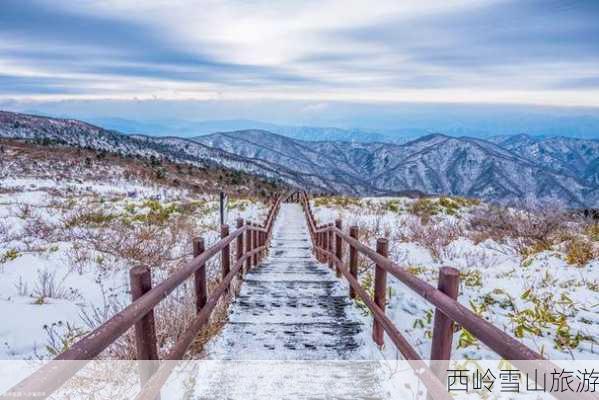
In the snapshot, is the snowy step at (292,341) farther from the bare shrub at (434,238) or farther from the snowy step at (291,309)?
the bare shrub at (434,238)

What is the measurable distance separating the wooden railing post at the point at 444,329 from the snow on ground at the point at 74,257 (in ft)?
10.7

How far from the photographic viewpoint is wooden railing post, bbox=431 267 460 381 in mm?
2480

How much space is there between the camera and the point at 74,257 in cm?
798

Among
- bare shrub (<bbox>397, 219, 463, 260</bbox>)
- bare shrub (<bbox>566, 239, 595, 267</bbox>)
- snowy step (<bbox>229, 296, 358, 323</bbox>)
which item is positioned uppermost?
bare shrub (<bbox>566, 239, 595, 267</bbox>)

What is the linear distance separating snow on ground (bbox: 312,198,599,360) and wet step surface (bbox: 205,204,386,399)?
571mm

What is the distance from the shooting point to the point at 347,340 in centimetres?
425

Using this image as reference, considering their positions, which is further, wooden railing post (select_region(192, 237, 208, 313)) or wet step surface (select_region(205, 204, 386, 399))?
wooden railing post (select_region(192, 237, 208, 313))

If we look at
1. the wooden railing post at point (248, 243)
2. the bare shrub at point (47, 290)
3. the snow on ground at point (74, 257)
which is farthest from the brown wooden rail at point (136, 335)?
the bare shrub at point (47, 290)

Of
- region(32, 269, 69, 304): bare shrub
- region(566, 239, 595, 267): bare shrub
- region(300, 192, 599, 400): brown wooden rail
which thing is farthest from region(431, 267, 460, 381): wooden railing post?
region(32, 269, 69, 304): bare shrub

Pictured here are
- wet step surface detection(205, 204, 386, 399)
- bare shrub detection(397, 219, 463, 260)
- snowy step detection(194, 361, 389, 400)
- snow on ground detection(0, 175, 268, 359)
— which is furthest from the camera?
bare shrub detection(397, 219, 463, 260)

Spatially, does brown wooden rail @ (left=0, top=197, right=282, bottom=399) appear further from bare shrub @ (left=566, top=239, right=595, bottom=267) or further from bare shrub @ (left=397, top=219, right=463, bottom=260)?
bare shrub @ (left=397, top=219, right=463, bottom=260)

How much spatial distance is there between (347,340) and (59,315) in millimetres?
4113

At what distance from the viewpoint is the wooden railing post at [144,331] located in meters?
2.56

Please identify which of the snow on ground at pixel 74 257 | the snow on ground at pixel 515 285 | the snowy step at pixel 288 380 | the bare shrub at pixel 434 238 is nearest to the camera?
the snowy step at pixel 288 380
